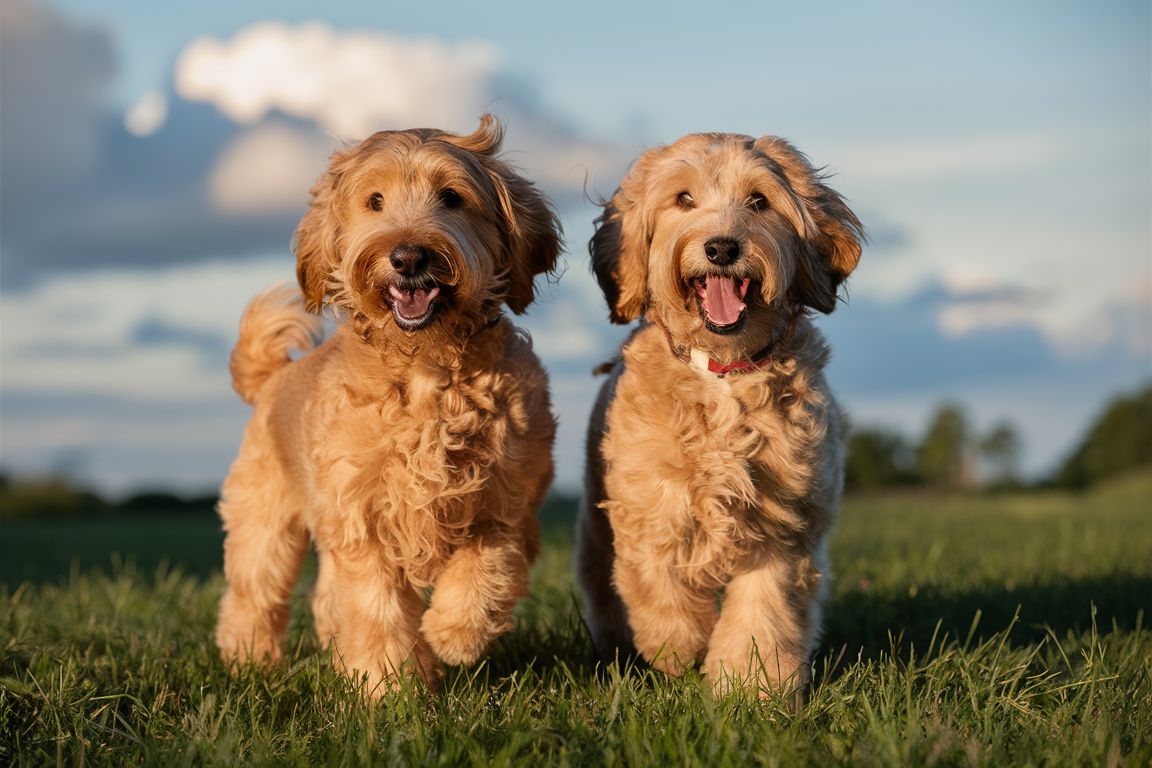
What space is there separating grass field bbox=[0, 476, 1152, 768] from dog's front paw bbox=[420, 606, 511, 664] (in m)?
0.10

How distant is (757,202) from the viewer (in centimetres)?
464

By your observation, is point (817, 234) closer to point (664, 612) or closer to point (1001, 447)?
point (664, 612)

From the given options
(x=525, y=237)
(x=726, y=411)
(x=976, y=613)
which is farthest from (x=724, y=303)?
(x=976, y=613)

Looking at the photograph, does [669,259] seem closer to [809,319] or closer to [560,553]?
[809,319]

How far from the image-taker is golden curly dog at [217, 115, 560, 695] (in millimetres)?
4504

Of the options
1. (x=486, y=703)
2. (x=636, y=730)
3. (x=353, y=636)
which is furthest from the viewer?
(x=353, y=636)

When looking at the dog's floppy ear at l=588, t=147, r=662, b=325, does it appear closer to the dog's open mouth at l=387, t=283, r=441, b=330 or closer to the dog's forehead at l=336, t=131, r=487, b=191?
the dog's forehead at l=336, t=131, r=487, b=191

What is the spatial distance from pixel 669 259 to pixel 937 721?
1.97 meters

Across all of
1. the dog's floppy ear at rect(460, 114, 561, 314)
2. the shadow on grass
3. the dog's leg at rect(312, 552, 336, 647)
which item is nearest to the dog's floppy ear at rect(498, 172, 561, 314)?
the dog's floppy ear at rect(460, 114, 561, 314)

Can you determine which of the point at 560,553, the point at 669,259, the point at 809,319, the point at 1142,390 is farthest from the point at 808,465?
the point at 1142,390

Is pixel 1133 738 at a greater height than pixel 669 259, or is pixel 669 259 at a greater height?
pixel 669 259

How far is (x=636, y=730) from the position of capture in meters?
3.62

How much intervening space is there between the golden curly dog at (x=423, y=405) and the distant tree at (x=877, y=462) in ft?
94.0

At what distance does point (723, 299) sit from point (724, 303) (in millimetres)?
16
